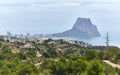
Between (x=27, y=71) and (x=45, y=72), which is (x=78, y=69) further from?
(x=27, y=71)

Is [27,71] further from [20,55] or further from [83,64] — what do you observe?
[20,55]

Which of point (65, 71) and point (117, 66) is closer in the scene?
point (65, 71)

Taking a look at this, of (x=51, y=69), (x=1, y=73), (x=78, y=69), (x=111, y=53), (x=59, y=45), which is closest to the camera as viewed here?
(x=78, y=69)

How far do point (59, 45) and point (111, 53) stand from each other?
202 feet

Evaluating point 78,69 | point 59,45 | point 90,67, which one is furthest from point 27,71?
point 59,45

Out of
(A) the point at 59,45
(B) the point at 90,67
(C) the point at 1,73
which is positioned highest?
(B) the point at 90,67

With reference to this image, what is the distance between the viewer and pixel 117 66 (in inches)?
1594

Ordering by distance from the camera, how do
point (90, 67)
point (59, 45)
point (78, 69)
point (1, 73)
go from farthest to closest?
point (59, 45), point (1, 73), point (78, 69), point (90, 67)

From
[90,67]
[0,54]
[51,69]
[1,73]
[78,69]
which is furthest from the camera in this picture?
[0,54]

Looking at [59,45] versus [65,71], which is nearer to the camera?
[65,71]

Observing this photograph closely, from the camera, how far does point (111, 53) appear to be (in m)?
47.3

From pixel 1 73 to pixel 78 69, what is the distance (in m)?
10.3

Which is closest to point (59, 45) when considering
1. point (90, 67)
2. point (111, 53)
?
point (111, 53)

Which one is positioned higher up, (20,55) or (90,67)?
(90,67)
